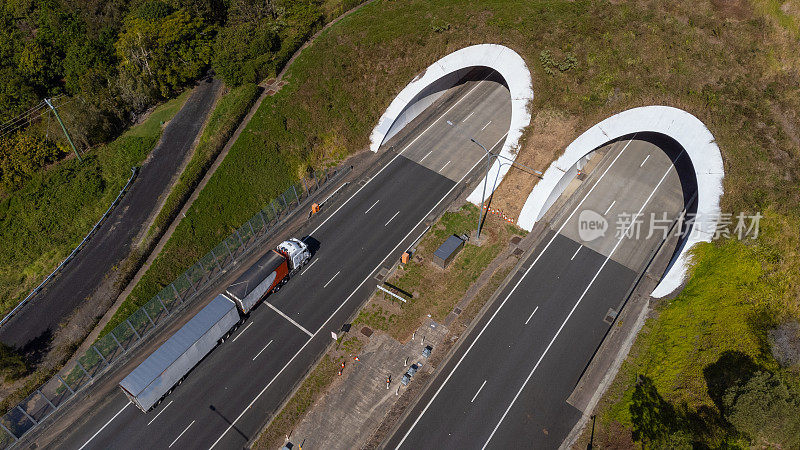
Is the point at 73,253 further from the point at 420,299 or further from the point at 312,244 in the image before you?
the point at 420,299

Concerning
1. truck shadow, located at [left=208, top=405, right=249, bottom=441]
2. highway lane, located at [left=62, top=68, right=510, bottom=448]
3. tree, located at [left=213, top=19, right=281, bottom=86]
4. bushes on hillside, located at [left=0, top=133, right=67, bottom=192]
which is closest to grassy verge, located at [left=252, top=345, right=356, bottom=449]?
highway lane, located at [left=62, top=68, right=510, bottom=448]

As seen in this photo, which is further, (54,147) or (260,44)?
(260,44)

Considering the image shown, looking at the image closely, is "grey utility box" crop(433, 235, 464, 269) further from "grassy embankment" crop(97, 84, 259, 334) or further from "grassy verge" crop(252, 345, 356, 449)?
"grassy embankment" crop(97, 84, 259, 334)

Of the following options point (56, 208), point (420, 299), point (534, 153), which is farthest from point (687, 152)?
point (56, 208)

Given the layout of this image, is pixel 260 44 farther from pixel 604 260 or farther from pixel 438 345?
A: pixel 604 260

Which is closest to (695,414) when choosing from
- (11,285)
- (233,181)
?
(233,181)
